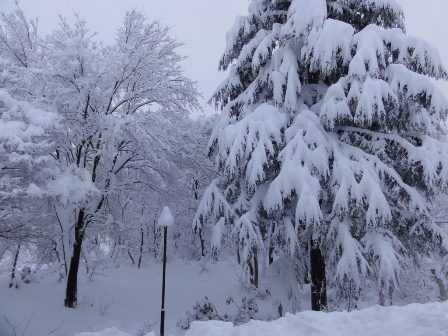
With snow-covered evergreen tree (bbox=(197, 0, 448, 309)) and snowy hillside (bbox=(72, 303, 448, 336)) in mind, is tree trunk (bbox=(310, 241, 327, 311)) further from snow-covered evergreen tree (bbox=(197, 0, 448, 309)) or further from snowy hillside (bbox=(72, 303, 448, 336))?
snowy hillside (bbox=(72, 303, 448, 336))

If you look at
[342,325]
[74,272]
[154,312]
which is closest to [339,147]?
[342,325]

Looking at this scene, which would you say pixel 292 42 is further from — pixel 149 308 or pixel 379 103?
pixel 149 308

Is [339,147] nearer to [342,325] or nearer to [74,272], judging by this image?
[342,325]

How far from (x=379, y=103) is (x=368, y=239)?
3.02m

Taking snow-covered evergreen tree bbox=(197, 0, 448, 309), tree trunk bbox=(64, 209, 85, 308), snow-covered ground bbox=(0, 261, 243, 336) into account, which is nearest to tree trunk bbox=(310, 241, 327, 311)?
snow-covered evergreen tree bbox=(197, 0, 448, 309)

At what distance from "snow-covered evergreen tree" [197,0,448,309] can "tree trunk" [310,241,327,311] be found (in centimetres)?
3

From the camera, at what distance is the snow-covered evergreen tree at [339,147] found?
7500 mm

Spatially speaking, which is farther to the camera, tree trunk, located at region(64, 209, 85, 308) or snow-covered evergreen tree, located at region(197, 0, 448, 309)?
tree trunk, located at region(64, 209, 85, 308)

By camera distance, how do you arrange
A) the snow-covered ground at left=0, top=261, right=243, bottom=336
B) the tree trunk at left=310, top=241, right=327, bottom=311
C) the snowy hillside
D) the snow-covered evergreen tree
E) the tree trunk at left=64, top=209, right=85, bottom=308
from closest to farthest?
the snowy hillside → the snow-covered evergreen tree → the tree trunk at left=310, top=241, right=327, bottom=311 → the snow-covered ground at left=0, top=261, right=243, bottom=336 → the tree trunk at left=64, top=209, right=85, bottom=308

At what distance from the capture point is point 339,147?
8375mm

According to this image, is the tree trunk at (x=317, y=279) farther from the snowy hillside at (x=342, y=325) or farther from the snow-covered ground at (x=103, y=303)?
the snow-covered ground at (x=103, y=303)

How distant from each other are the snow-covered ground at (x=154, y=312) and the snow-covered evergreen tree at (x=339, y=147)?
220 centimetres

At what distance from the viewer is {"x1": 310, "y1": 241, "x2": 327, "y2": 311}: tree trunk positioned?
8859 mm

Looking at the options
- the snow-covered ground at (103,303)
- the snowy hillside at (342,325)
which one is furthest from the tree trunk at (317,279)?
the snow-covered ground at (103,303)
